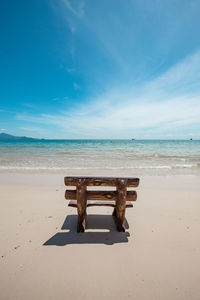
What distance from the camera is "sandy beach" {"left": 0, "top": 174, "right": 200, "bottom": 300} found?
1986mm

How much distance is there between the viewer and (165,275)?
220 cm

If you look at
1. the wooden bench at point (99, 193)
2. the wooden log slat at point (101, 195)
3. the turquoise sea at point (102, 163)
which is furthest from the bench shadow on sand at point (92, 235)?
the turquoise sea at point (102, 163)

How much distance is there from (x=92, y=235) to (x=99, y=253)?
1.78ft

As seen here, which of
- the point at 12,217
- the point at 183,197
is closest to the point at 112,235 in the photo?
the point at 12,217

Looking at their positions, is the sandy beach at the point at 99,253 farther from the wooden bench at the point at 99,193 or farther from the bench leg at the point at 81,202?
the wooden bench at the point at 99,193

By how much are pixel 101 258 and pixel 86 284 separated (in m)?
0.50

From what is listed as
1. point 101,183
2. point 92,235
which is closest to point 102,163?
point 92,235

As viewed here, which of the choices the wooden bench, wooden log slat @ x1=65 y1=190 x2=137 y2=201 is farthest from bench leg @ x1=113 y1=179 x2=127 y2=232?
wooden log slat @ x1=65 y1=190 x2=137 y2=201

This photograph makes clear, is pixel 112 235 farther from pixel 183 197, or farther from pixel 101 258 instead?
pixel 183 197

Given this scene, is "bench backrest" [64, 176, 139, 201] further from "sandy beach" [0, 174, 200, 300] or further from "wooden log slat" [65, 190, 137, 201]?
"sandy beach" [0, 174, 200, 300]

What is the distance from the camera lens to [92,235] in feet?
10.3

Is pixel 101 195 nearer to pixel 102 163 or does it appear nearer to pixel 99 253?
pixel 99 253

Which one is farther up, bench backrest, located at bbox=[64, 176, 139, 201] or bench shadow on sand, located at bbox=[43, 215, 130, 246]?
bench backrest, located at bbox=[64, 176, 139, 201]

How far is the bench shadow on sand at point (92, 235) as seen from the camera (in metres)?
2.92
